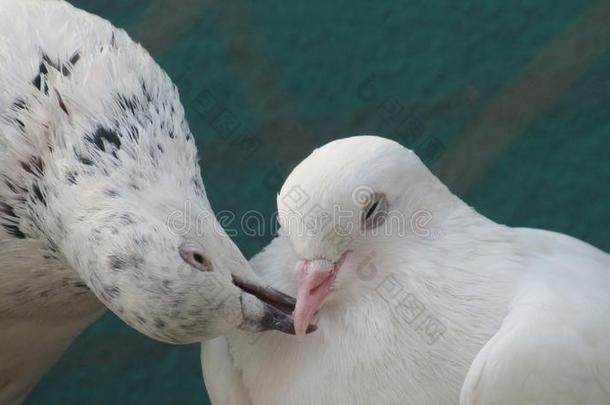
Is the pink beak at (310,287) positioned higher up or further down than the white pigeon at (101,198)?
further down

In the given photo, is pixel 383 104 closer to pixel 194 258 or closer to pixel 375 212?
pixel 375 212

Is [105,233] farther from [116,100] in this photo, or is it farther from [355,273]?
[355,273]

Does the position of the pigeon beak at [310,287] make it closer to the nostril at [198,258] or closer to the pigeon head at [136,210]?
the pigeon head at [136,210]

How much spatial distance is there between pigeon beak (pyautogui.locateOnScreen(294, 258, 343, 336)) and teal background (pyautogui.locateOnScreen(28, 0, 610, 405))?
4.32ft

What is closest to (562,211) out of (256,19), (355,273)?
(256,19)

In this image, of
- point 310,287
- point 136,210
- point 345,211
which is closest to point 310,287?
point 310,287

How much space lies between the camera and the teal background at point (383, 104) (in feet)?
10.3

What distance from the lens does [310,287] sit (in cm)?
183

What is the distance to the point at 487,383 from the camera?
70.9 inches

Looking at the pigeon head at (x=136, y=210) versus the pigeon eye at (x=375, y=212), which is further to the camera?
the pigeon eye at (x=375, y=212)

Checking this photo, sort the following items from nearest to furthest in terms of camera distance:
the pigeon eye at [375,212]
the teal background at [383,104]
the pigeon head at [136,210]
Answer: the pigeon head at [136,210], the pigeon eye at [375,212], the teal background at [383,104]

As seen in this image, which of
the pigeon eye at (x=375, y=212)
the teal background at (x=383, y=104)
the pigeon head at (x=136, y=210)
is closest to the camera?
the pigeon head at (x=136, y=210)

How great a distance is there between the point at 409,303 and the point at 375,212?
184 millimetres

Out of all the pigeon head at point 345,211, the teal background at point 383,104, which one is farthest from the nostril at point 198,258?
the teal background at point 383,104
